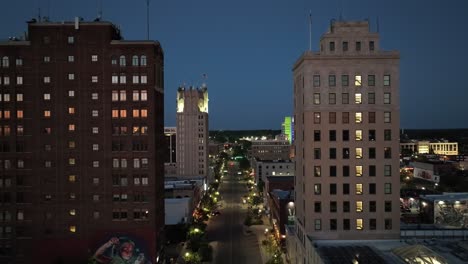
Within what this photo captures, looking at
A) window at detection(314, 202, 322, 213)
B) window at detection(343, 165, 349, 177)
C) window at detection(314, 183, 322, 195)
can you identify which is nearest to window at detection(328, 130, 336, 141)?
window at detection(343, 165, 349, 177)

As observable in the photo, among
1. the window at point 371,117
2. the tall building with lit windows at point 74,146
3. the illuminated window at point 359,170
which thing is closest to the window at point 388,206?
the illuminated window at point 359,170

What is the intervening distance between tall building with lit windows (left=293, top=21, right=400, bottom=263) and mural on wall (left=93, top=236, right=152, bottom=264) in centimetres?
3476

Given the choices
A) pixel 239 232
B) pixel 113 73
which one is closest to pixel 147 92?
pixel 113 73

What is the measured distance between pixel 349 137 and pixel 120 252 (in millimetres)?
46843

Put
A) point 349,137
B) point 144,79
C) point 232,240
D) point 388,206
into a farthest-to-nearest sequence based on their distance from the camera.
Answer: point 232,240, point 144,79, point 388,206, point 349,137

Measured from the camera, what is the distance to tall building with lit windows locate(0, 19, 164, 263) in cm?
9012

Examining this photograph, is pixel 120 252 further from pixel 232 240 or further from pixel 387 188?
pixel 387 188

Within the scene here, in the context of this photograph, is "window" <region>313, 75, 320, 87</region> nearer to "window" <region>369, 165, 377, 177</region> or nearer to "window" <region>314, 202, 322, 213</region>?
"window" <region>369, 165, 377, 177</region>

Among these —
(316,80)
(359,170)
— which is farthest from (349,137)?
(316,80)

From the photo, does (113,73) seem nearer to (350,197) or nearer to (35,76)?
(35,76)

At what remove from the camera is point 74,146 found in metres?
90.9

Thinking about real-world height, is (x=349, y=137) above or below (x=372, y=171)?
above

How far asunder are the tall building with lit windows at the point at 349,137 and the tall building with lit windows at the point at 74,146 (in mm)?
33109

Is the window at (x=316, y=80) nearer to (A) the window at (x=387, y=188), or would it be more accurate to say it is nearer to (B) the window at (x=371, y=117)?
(B) the window at (x=371, y=117)
